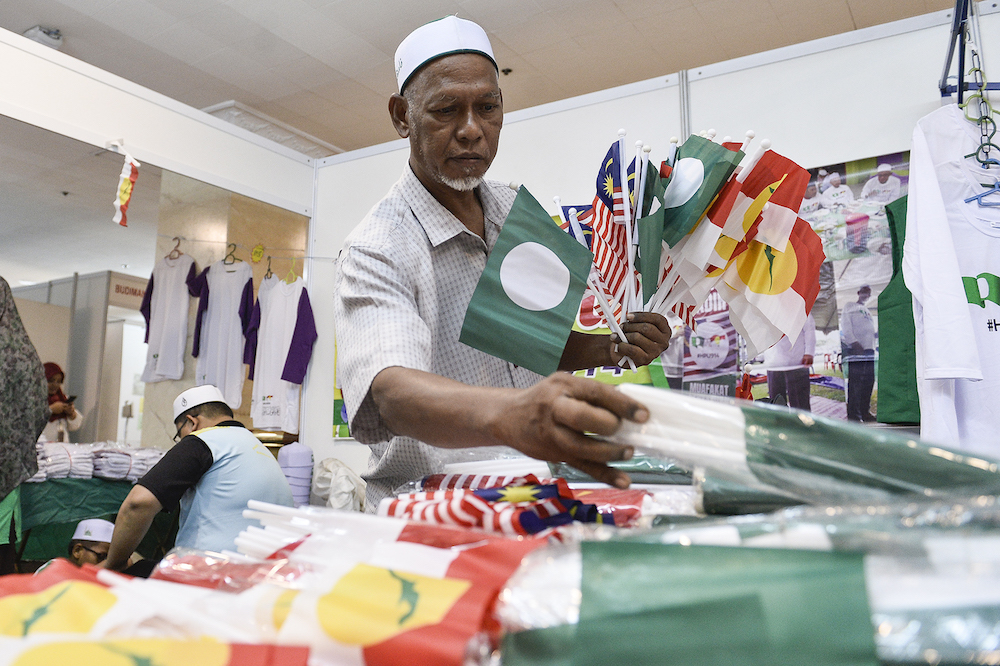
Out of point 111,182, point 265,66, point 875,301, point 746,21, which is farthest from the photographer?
point 265,66

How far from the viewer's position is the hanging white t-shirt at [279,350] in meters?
4.11

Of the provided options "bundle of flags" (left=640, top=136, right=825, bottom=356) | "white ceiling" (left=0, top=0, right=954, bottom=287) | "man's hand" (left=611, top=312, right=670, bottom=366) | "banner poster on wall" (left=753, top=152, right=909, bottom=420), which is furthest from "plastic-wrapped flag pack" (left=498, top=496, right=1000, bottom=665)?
"white ceiling" (left=0, top=0, right=954, bottom=287)

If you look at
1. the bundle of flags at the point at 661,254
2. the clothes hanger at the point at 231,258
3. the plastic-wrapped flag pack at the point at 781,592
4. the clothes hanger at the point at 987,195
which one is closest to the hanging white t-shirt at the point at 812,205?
the clothes hanger at the point at 987,195

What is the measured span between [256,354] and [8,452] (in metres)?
1.34

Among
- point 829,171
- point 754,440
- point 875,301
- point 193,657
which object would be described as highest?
point 829,171

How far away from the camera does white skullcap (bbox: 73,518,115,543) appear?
11.6 feet

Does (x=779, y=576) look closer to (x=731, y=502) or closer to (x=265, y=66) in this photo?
(x=731, y=502)

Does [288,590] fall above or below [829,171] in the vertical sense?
below

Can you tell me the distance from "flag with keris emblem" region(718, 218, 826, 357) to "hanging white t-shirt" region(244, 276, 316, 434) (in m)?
2.98

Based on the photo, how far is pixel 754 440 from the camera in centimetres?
57

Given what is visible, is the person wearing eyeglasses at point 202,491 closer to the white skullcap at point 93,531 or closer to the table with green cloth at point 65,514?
the white skullcap at point 93,531

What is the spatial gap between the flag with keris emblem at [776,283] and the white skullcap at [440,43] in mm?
679

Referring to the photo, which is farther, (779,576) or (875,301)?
(875,301)

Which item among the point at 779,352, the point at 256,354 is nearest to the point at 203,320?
the point at 256,354
